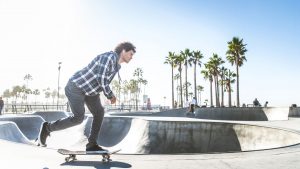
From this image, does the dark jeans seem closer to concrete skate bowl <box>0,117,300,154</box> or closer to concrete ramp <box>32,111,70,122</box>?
concrete skate bowl <box>0,117,300,154</box>

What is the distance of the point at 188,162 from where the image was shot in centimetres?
383

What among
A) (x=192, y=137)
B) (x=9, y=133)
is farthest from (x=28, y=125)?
(x=192, y=137)

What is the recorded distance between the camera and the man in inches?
175

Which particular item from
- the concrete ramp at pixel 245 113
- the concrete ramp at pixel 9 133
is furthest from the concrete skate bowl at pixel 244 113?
the concrete ramp at pixel 9 133

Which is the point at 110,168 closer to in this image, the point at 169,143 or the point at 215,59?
the point at 169,143

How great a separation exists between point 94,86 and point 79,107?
0.41 metres

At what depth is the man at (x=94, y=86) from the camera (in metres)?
4.45

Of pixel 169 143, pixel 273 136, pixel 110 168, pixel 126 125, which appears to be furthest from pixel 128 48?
pixel 126 125

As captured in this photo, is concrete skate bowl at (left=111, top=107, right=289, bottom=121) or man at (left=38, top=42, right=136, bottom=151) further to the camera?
concrete skate bowl at (left=111, top=107, right=289, bottom=121)

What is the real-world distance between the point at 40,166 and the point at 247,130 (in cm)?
1113

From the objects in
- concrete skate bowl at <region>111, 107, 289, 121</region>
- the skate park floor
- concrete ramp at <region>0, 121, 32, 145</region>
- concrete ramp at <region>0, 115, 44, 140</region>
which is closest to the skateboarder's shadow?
the skate park floor

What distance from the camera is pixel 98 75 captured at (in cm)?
443

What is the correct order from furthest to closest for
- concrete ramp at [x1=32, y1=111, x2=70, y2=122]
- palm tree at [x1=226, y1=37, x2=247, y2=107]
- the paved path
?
palm tree at [x1=226, y1=37, x2=247, y2=107] < concrete ramp at [x1=32, y1=111, x2=70, y2=122] < the paved path

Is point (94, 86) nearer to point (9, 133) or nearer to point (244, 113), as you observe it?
point (9, 133)
